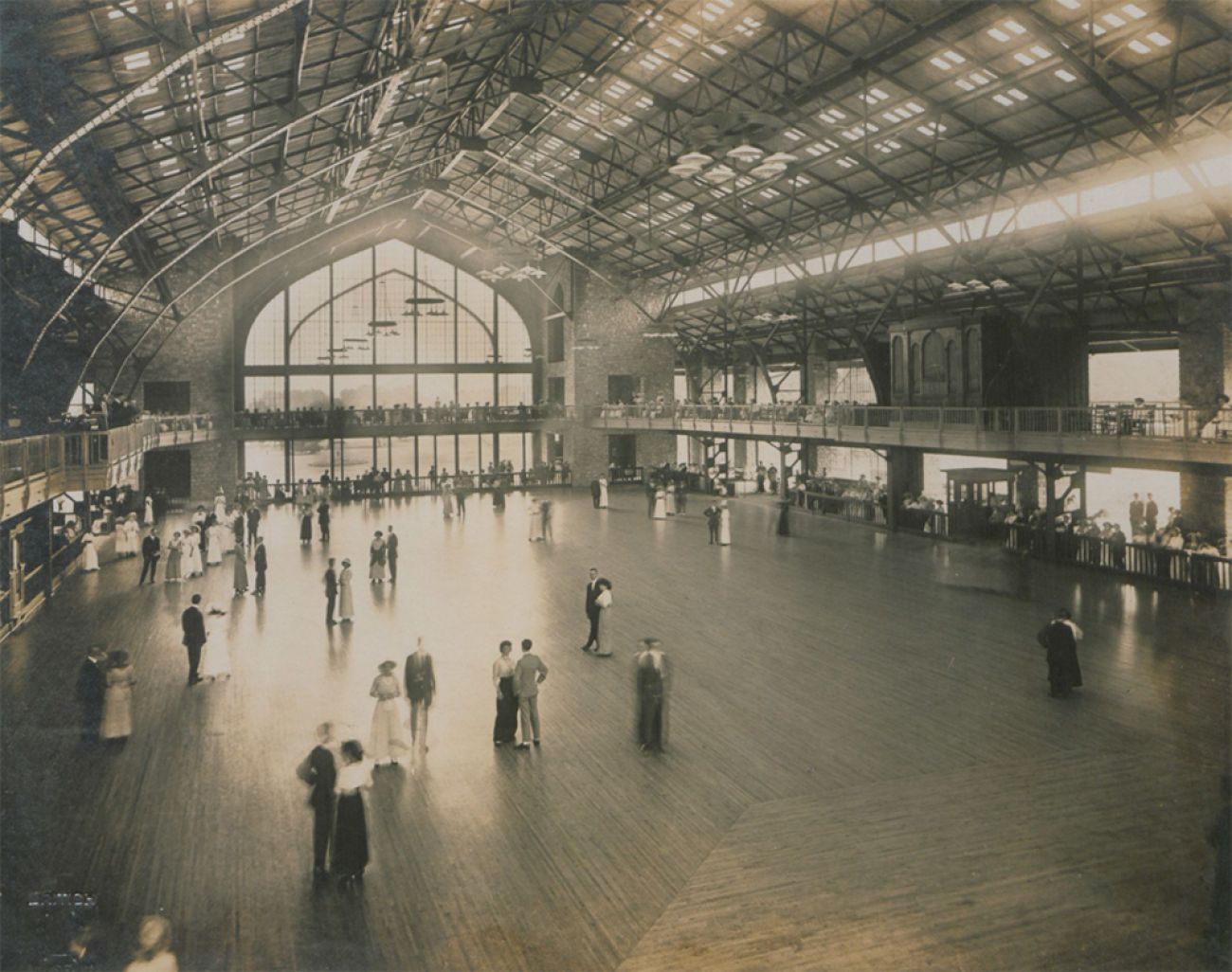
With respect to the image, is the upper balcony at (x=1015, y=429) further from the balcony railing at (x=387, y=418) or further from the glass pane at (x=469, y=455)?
the glass pane at (x=469, y=455)

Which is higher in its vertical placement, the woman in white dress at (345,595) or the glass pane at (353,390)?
the glass pane at (353,390)

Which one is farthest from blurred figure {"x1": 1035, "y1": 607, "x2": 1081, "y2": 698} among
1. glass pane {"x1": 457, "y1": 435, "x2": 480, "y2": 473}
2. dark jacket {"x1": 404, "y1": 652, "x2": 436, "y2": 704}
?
glass pane {"x1": 457, "y1": 435, "x2": 480, "y2": 473}

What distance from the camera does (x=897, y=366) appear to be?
25266 millimetres

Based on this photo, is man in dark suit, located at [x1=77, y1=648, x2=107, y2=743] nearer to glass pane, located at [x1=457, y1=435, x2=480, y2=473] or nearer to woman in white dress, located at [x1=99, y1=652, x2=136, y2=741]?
woman in white dress, located at [x1=99, y1=652, x2=136, y2=741]

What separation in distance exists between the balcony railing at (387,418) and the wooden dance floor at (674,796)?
751 inches

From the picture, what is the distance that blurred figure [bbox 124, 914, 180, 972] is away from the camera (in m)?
5.63

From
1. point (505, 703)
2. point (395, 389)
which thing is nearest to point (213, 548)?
point (505, 703)

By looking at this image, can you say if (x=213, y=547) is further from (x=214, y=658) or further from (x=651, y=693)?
(x=651, y=693)

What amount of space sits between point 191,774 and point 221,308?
A: 90.1ft

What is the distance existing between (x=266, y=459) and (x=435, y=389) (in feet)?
24.8

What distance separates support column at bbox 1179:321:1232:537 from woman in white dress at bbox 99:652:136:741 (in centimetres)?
2134

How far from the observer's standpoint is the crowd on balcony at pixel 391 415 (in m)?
34.2

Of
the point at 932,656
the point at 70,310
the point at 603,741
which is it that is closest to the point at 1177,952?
the point at 603,741

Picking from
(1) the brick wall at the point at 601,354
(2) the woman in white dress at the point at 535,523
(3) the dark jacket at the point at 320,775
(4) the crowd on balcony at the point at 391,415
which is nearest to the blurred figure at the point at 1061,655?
(3) the dark jacket at the point at 320,775
